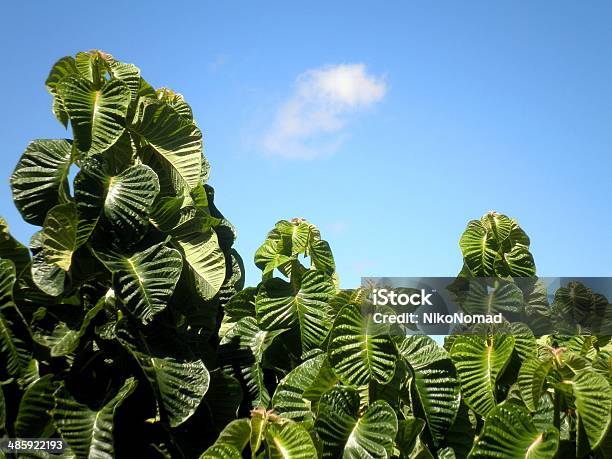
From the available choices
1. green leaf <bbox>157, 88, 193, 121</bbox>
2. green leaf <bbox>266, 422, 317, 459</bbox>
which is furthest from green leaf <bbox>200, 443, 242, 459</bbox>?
green leaf <bbox>157, 88, 193, 121</bbox>

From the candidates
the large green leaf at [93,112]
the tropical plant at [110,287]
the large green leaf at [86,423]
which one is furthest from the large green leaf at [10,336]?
the large green leaf at [93,112]

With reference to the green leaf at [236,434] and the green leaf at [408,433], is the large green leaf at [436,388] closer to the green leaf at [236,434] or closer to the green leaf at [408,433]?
the green leaf at [408,433]

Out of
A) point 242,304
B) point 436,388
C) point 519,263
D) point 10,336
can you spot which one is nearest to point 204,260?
point 242,304

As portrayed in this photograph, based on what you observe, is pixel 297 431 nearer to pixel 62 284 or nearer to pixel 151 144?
pixel 62 284

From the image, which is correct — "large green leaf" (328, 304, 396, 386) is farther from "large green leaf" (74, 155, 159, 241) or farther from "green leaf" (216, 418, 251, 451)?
"large green leaf" (74, 155, 159, 241)

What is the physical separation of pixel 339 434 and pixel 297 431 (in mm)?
216

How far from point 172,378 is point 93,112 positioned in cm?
104

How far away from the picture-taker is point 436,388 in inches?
106

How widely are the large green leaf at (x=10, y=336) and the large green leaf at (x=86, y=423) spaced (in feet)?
0.73

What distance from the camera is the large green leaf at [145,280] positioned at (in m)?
2.66

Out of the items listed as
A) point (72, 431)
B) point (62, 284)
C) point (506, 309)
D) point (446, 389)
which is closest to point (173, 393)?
point (72, 431)

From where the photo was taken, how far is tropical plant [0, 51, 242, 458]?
2.69 metres

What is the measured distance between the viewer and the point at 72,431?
2650 millimetres

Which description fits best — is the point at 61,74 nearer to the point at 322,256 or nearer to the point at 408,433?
the point at 322,256
